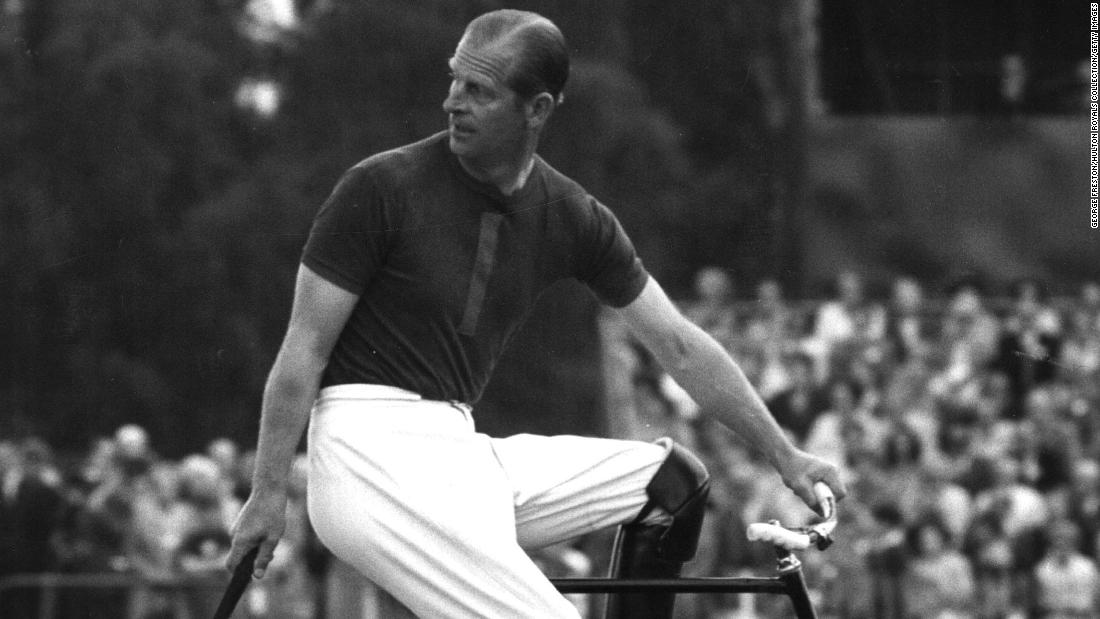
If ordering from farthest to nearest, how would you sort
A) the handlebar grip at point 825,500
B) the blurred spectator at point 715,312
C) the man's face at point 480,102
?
the blurred spectator at point 715,312 < the handlebar grip at point 825,500 < the man's face at point 480,102

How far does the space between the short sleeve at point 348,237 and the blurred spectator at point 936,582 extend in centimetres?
725

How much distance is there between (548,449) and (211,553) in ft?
20.7

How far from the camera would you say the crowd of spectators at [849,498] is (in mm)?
10688

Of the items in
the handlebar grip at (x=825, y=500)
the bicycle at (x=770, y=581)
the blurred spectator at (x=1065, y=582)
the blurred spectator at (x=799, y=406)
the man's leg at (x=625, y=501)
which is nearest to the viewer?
the bicycle at (x=770, y=581)

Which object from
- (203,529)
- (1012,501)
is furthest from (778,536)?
(1012,501)

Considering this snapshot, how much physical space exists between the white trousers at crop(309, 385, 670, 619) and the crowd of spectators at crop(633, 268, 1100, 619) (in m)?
6.18

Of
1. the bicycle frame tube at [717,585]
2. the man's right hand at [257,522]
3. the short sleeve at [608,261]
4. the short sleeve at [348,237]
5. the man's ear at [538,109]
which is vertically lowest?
the bicycle frame tube at [717,585]

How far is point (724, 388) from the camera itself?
192 inches

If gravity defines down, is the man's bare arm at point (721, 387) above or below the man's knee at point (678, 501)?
above

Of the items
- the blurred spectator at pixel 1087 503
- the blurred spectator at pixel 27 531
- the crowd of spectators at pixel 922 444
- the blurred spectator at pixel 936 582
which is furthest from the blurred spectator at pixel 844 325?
the blurred spectator at pixel 27 531

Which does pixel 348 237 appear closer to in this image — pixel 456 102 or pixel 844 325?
pixel 456 102

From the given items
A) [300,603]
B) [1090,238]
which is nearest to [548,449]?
[300,603]

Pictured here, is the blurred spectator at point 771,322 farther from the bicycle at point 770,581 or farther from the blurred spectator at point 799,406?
the bicycle at point 770,581

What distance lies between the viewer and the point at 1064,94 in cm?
2070
